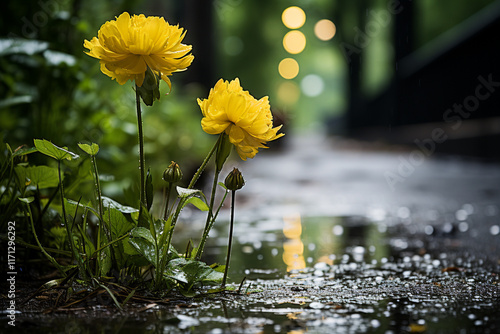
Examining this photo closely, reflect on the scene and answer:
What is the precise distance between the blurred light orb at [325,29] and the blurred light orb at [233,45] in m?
3.96

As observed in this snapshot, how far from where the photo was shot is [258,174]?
8250 millimetres

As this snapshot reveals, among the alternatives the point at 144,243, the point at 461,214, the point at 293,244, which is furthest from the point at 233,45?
the point at 144,243

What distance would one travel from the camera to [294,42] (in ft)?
87.1

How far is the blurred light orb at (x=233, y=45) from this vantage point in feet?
79.2

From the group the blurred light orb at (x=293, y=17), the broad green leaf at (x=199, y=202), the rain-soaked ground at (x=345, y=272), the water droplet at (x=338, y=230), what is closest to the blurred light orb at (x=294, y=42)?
the blurred light orb at (x=293, y=17)

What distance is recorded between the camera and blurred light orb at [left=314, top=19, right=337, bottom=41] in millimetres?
25778

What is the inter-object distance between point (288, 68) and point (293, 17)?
4.71 meters

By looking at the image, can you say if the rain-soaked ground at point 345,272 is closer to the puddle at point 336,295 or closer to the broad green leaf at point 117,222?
the puddle at point 336,295

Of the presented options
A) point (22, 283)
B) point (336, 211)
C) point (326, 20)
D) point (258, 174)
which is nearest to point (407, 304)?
point (22, 283)

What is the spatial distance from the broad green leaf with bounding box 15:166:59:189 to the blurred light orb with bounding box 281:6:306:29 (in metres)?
23.0

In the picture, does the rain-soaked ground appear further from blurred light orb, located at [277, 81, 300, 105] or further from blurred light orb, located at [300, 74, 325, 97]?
blurred light orb, located at [300, 74, 325, 97]

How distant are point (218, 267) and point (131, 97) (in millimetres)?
2685

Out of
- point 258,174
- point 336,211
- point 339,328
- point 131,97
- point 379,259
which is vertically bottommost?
point 339,328

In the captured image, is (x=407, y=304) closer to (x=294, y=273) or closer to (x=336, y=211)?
(x=294, y=273)
